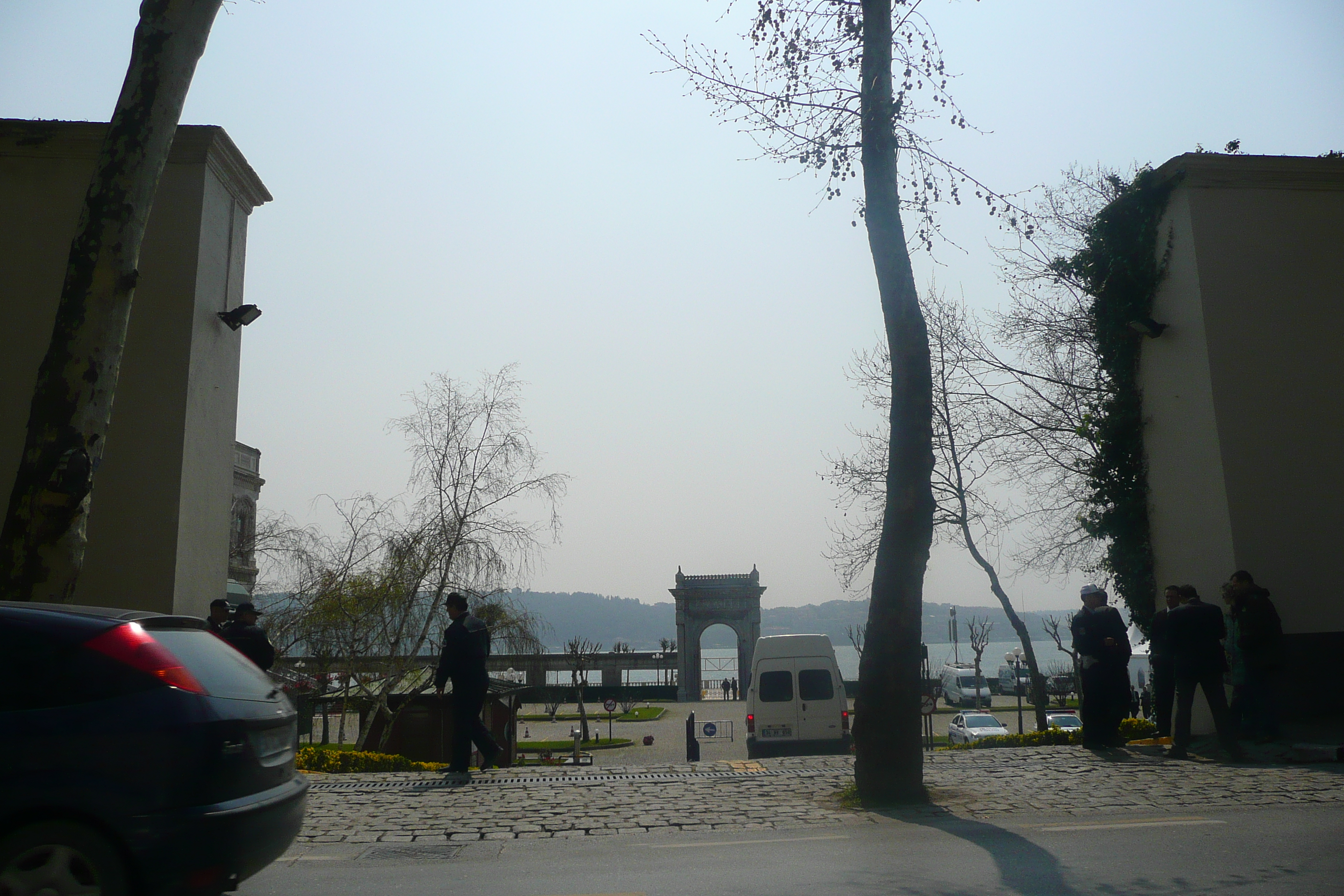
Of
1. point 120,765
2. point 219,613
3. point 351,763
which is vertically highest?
point 219,613

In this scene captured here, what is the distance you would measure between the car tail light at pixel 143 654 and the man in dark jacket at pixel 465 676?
6095mm

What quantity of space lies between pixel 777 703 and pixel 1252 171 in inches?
458

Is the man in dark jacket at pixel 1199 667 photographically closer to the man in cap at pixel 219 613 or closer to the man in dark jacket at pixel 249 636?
the man in dark jacket at pixel 249 636

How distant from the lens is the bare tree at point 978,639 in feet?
166

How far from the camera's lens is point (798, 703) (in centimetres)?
1805

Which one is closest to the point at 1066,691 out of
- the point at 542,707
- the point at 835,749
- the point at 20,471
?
the point at 542,707

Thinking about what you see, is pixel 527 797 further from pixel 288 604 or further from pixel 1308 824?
pixel 288 604

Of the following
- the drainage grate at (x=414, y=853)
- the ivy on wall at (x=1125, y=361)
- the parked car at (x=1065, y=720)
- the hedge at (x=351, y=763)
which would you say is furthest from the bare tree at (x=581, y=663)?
the drainage grate at (x=414, y=853)

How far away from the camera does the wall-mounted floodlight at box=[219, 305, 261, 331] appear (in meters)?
13.1

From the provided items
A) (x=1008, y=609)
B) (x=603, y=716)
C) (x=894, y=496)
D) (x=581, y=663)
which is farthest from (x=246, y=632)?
(x=603, y=716)

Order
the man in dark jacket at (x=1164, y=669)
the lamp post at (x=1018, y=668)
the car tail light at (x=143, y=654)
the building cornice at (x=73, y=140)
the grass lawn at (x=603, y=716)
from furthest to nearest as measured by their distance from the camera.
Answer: the grass lawn at (x=603, y=716) < the lamp post at (x=1018, y=668) < the building cornice at (x=73, y=140) < the man in dark jacket at (x=1164, y=669) < the car tail light at (x=143, y=654)

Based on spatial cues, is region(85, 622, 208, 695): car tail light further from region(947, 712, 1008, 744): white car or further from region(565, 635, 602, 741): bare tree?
region(565, 635, 602, 741): bare tree

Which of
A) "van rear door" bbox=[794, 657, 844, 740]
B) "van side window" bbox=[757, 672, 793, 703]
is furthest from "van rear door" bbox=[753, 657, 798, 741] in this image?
"van rear door" bbox=[794, 657, 844, 740]

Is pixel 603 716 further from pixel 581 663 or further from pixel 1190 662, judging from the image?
pixel 1190 662
